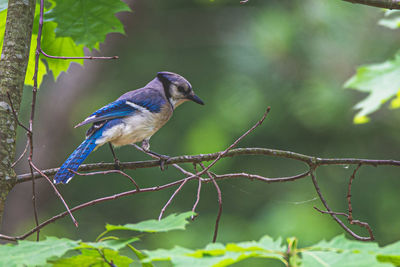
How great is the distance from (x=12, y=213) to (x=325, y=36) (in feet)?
9.41

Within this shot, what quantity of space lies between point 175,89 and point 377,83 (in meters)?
1.07

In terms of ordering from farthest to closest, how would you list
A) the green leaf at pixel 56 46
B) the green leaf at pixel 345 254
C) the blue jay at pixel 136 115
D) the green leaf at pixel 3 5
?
the blue jay at pixel 136 115 < the green leaf at pixel 56 46 < the green leaf at pixel 3 5 < the green leaf at pixel 345 254

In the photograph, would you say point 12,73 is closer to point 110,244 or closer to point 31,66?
point 31,66

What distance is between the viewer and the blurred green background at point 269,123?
415 centimetres

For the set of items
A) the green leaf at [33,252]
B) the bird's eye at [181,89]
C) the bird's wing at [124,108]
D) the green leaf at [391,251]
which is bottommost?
the bird's eye at [181,89]

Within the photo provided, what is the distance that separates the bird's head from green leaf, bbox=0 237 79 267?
6.11 ft

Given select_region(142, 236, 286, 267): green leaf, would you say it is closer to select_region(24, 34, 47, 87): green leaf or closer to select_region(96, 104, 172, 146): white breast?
select_region(24, 34, 47, 87): green leaf

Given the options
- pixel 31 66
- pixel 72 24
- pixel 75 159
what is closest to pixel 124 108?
pixel 75 159

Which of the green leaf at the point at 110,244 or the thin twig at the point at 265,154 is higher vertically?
the green leaf at the point at 110,244

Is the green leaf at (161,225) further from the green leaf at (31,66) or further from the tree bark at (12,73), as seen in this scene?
the green leaf at (31,66)

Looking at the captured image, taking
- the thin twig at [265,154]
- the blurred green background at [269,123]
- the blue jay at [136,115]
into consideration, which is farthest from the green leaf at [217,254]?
the blurred green background at [269,123]

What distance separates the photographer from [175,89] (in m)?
2.79

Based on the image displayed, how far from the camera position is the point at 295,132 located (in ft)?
15.2

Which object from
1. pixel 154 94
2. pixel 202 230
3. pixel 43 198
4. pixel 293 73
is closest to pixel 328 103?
pixel 293 73
